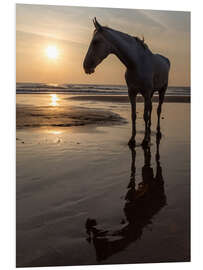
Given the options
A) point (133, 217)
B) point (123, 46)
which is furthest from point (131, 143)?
point (133, 217)

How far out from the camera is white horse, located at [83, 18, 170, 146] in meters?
2.65

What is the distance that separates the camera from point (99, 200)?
2111 millimetres

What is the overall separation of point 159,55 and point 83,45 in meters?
0.90

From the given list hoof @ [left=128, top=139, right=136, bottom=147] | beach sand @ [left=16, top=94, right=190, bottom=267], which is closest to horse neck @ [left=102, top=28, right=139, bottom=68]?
hoof @ [left=128, top=139, right=136, bottom=147]

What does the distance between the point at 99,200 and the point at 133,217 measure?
27 centimetres

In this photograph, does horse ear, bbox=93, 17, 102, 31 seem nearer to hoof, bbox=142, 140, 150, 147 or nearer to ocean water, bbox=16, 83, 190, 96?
ocean water, bbox=16, 83, 190, 96

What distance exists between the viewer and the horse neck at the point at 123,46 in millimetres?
2811

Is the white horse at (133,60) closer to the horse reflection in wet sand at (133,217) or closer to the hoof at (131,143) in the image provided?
the hoof at (131,143)

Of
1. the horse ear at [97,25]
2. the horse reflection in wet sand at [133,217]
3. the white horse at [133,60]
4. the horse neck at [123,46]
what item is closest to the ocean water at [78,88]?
the white horse at [133,60]

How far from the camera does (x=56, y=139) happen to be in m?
3.39

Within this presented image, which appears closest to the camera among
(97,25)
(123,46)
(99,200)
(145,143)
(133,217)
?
(133,217)

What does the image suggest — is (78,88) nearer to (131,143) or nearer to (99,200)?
(131,143)
